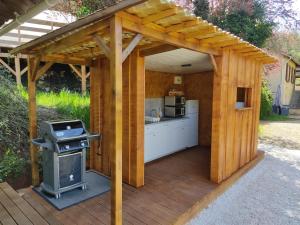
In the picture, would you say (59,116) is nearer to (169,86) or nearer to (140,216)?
(169,86)

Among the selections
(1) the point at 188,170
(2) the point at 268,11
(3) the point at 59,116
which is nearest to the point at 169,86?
(1) the point at 188,170

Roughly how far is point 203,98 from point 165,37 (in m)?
4.44

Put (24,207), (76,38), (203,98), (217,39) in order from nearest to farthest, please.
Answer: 1. (76,38)
2. (24,207)
3. (217,39)
4. (203,98)

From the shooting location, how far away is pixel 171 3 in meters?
1.91

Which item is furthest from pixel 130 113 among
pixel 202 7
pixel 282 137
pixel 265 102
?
pixel 265 102

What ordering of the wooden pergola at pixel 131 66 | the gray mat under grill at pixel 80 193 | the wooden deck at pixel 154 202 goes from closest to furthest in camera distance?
the wooden pergola at pixel 131 66
the wooden deck at pixel 154 202
the gray mat under grill at pixel 80 193

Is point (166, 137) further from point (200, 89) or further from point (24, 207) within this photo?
point (24, 207)

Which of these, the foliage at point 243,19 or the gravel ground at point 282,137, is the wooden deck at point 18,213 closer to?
the gravel ground at point 282,137

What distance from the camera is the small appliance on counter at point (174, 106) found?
6043 millimetres

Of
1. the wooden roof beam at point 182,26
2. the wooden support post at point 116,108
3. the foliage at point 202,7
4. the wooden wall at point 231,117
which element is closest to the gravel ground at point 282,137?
the wooden wall at point 231,117

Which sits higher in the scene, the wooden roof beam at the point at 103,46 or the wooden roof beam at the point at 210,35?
the wooden roof beam at the point at 210,35

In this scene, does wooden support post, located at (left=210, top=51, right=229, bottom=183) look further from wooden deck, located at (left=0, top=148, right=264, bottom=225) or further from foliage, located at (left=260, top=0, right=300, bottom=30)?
foliage, located at (left=260, top=0, right=300, bottom=30)

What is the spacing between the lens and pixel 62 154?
3271 millimetres

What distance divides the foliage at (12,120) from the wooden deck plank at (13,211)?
1815 mm
